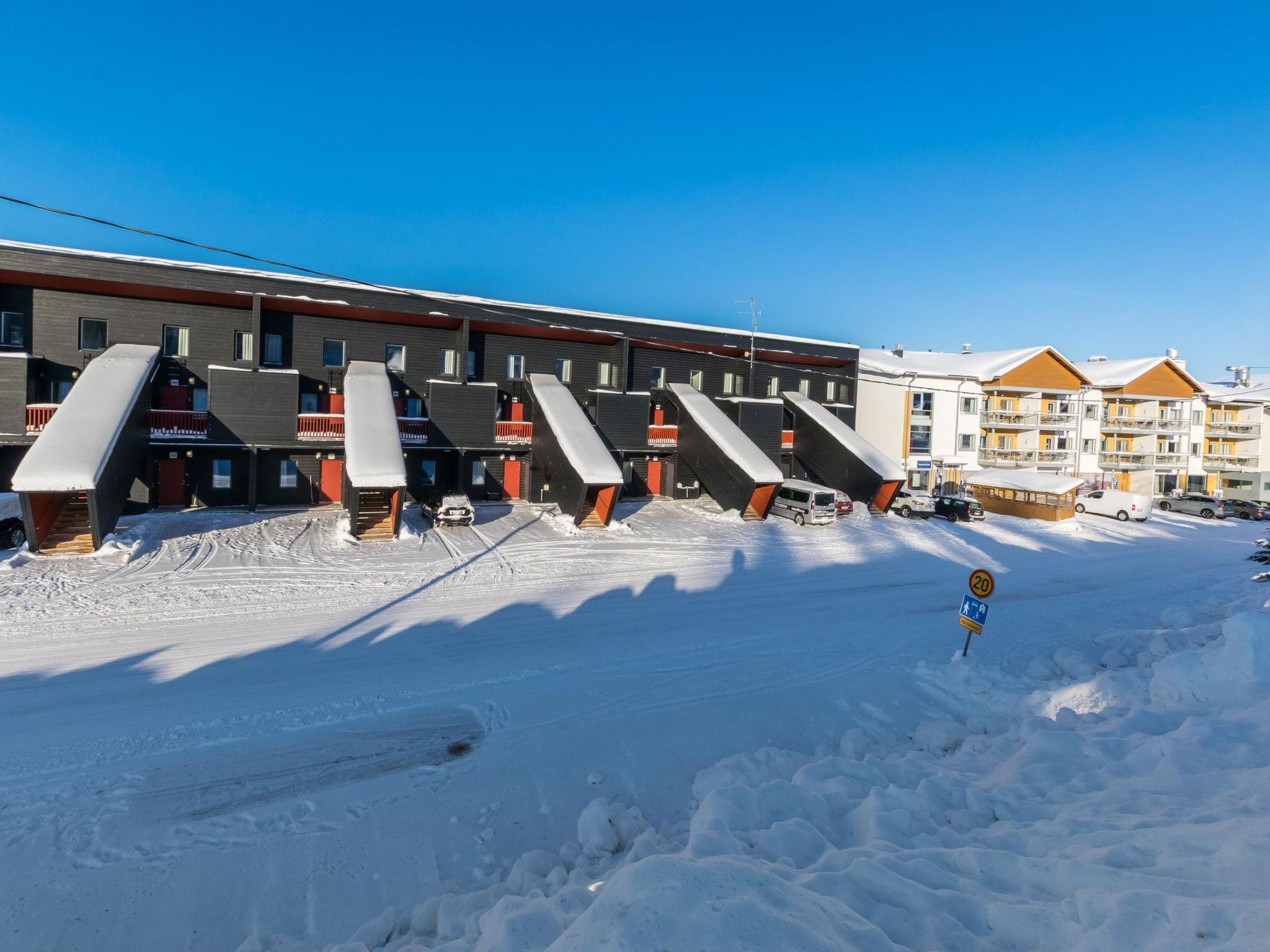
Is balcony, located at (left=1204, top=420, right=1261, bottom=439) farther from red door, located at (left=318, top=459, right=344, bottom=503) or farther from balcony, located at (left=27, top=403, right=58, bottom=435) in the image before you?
balcony, located at (left=27, top=403, right=58, bottom=435)

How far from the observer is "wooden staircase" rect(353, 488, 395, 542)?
62.2 ft

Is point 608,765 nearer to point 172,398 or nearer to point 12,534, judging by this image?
point 12,534

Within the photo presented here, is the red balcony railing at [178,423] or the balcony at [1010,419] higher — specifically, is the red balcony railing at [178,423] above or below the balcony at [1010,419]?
below

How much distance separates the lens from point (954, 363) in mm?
43688

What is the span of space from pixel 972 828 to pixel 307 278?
2567cm

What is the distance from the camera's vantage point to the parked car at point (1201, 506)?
34188 millimetres

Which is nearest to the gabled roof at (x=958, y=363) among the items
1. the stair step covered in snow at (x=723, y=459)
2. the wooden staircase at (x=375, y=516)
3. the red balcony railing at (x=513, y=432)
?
the stair step covered in snow at (x=723, y=459)

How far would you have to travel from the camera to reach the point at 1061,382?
40938mm

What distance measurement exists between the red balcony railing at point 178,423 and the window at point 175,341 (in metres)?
2.82

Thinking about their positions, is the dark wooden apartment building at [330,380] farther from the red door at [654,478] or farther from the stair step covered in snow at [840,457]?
the stair step covered in snow at [840,457]

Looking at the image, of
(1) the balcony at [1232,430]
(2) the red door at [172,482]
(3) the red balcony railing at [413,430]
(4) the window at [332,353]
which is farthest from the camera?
(1) the balcony at [1232,430]

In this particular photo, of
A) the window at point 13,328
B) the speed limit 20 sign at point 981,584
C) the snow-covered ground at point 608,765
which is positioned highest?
the window at point 13,328

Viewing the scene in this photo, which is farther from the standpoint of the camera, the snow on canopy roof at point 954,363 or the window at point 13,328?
the snow on canopy roof at point 954,363

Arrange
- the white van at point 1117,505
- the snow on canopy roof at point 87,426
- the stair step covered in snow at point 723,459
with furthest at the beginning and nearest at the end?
1. the white van at point 1117,505
2. the stair step covered in snow at point 723,459
3. the snow on canopy roof at point 87,426
